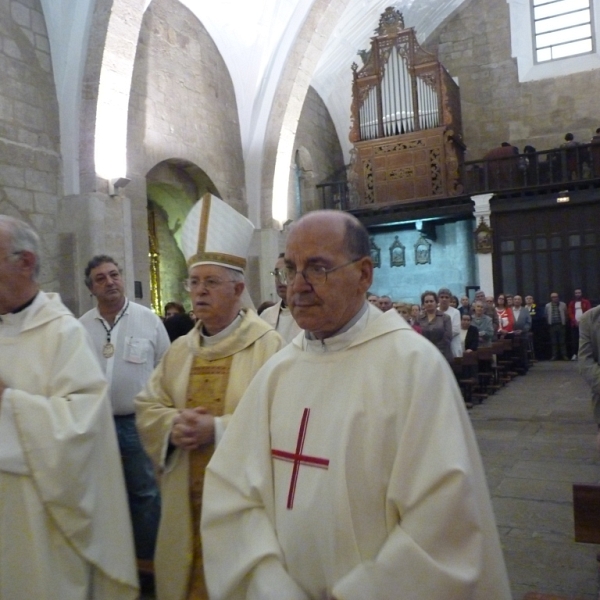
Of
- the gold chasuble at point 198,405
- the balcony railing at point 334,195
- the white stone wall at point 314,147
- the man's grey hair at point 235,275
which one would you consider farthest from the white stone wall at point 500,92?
the gold chasuble at point 198,405

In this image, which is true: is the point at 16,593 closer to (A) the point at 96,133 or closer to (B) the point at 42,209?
(B) the point at 42,209

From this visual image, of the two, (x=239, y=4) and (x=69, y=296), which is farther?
(x=239, y=4)

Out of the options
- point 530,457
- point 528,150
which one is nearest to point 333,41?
point 528,150

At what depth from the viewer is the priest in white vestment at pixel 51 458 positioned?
1938 millimetres

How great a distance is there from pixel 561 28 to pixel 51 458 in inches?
661

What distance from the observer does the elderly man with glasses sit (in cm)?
220

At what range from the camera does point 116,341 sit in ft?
10.9

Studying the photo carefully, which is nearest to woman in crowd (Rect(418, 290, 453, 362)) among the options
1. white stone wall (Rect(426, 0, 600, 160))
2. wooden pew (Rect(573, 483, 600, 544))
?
wooden pew (Rect(573, 483, 600, 544))

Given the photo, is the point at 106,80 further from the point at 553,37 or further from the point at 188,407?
the point at 553,37

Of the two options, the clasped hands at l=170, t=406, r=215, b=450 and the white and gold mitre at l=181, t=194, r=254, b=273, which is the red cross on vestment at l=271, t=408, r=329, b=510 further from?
the white and gold mitre at l=181, t=194, r=254, b=273

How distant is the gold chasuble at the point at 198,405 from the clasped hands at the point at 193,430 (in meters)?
0.12

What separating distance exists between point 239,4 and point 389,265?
728 centimetres

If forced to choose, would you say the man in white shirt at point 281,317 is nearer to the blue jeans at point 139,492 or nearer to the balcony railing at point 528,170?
the blue jeans at point 139,492

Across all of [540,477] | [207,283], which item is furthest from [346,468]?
[540,477]
